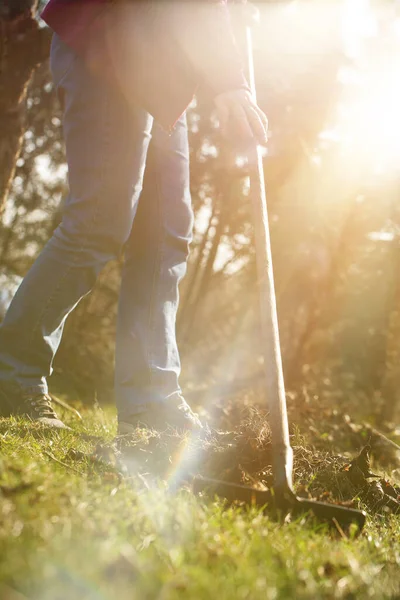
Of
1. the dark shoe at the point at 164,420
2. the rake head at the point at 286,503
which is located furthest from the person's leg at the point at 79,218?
the rake head at the point at 286,503

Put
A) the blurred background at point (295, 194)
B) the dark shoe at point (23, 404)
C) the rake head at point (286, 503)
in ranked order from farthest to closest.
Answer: the blurred background at point (295, 194) < the dark shoe at point (23, 404) < the rake head at point (286, 503)

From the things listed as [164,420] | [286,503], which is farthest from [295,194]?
[286,503]

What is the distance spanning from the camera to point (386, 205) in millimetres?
8703

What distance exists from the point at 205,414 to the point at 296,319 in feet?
22.3

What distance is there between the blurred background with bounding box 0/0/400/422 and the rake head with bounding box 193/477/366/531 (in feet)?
12.4

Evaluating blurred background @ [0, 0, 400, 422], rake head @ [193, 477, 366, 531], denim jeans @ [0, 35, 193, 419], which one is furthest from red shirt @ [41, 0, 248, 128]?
blurred background @ [0, 0, 400, 422]

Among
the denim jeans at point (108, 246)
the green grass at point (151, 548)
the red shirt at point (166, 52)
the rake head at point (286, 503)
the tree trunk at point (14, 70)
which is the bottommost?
the rake head at point (286, 503)

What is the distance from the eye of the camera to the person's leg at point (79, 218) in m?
2.45

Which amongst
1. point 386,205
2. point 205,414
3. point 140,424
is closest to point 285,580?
point 140,424

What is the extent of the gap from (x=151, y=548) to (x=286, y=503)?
0.61 metres

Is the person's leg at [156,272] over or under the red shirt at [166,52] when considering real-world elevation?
under

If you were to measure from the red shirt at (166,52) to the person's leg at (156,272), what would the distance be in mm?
338

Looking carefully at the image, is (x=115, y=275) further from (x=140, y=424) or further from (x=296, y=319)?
(x=140, y=424)

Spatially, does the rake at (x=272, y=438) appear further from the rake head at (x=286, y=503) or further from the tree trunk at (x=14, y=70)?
the tree trunk at (x=14, y=70)
